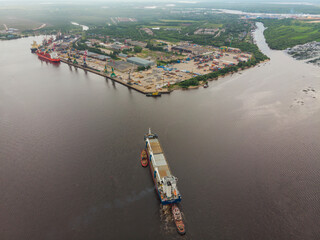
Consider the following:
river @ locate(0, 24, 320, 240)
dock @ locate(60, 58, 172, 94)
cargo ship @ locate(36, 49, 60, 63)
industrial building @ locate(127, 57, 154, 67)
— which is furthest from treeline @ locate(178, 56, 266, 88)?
cargo ship @ locate(36, 49, 60, 63)

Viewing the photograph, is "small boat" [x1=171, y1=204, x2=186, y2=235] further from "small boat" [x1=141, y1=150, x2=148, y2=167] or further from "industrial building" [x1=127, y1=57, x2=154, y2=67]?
"industrial building" [x1=127, y1=57, x2=154, y2=67]

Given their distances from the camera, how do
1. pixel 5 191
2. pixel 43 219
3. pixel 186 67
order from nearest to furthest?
pixel 43 219, pixel 5 191, pixel 186 67

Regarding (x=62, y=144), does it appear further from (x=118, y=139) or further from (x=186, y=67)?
(x=186, y=67)

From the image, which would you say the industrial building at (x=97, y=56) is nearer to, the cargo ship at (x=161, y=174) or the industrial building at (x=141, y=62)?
the industrial building at (x=141, y=62)

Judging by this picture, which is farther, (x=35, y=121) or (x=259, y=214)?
(x=35, y=121)

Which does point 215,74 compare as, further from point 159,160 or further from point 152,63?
point 159,160

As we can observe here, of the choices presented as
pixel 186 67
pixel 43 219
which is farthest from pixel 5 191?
pixel 186 67
